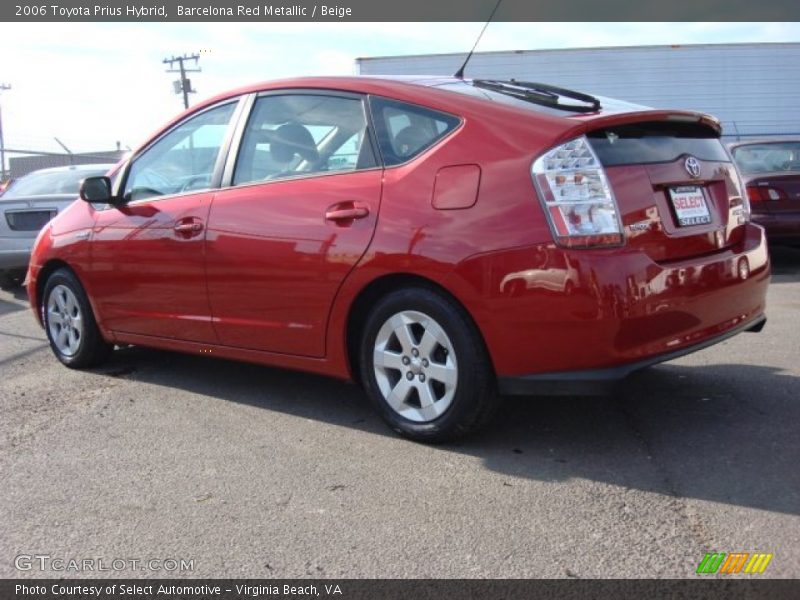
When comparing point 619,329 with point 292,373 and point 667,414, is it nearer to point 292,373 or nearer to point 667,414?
point 667,414

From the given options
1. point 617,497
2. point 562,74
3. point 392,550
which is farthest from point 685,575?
point 562,74

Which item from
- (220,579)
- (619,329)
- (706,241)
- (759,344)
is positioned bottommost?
(759,344)

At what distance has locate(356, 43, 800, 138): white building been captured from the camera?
19.3m

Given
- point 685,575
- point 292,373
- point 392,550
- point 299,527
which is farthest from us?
point 292,373

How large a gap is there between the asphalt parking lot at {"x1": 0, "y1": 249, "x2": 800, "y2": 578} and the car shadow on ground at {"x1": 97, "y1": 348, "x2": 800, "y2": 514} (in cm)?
1

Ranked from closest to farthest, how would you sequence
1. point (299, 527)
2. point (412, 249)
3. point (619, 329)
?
point (299, 527) < point (619, 329) < point (412, 249)

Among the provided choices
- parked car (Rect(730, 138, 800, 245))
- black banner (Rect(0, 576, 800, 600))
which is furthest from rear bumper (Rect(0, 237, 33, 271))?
parked car (Rect(730, 138, 800, 245))

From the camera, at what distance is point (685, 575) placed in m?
2.54

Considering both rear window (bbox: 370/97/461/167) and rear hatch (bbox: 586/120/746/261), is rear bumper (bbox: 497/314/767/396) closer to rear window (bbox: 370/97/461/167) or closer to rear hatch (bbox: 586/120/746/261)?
rear hatch (bbox: 586/120/746/261)

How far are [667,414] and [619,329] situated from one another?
1.04m

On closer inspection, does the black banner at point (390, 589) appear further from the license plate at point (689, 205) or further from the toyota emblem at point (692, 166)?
the toyota emblem at point (692, 166)

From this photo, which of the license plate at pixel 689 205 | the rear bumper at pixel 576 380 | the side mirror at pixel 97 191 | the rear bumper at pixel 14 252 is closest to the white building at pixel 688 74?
the rear bumper at pixel 14 252

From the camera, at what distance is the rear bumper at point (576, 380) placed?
10.7 ft

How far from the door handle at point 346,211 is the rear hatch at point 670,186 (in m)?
1.05
